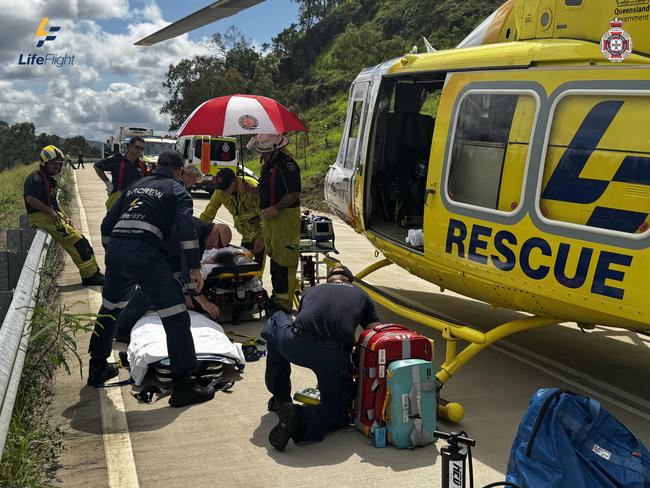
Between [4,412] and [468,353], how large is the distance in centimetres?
326

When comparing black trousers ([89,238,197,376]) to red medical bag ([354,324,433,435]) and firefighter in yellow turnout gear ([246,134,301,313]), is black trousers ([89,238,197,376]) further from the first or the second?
firefighter in yellow turnout gear ([246,134,301,313])

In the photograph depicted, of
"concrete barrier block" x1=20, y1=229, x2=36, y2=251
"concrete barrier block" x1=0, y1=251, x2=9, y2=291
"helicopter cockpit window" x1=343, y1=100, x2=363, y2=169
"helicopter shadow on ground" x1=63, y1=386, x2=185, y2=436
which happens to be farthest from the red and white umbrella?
"helicopter shadow on ground" x1=63, y1=386, x2=185, y2=436

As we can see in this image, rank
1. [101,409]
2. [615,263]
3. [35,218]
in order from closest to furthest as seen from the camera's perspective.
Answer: [615,263] < [101,409] < [35,218]

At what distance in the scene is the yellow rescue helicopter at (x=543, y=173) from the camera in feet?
14.4

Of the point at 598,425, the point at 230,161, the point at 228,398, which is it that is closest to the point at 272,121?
the point at 228,398

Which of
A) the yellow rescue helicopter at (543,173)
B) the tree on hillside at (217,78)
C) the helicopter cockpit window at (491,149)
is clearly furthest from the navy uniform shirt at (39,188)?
the tree on hillside at (217,78)

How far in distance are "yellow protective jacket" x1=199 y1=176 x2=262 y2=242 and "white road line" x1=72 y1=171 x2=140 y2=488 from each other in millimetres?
3427

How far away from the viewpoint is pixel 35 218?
8883 mm

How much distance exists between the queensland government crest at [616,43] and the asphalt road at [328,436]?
8.57 ft

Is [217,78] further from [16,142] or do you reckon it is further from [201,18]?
[201,18]

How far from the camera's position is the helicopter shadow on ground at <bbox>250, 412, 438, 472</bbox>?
4234 mm

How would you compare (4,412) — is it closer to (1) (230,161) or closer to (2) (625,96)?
(2) (625,96)

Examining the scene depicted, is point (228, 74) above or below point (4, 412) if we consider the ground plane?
above

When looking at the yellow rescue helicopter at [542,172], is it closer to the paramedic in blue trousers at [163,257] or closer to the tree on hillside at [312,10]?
the paramedic in blue trousers at [163,257]
